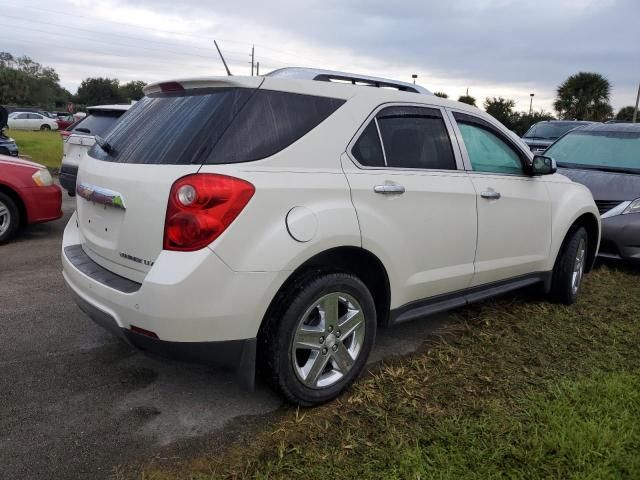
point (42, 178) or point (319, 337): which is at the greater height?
point (42, 178)

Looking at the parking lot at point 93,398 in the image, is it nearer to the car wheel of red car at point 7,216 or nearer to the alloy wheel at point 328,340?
the alloy wheel at point 328,340

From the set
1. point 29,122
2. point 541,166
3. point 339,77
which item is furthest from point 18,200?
point 29,122

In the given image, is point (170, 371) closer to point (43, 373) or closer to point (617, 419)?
point (43, 373)

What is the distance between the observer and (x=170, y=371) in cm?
333

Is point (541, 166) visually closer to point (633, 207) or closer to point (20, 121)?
point (633, 207)

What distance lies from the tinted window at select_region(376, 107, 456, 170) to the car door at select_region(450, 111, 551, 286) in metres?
0.18

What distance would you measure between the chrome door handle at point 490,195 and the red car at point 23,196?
5.01 m

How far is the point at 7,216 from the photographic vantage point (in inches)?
242

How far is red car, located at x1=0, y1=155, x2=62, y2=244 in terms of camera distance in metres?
6.12

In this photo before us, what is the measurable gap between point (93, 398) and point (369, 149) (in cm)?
204

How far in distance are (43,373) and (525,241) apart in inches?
133

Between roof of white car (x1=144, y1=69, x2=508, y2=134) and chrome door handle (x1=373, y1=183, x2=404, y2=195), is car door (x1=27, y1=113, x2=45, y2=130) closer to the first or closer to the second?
roof of white car (x1=144, y1=69, x2=508, y2=134)

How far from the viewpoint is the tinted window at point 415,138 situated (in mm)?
3203

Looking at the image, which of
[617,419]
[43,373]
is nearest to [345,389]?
[617,419]
